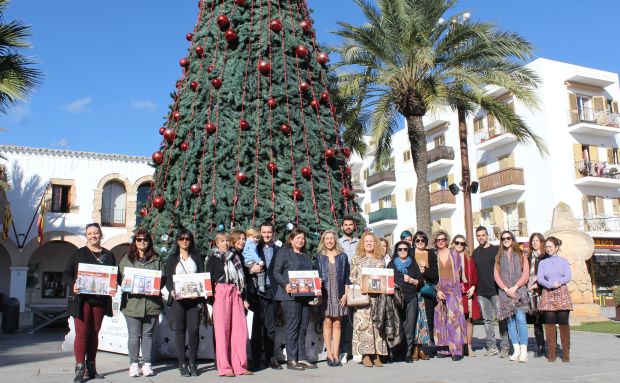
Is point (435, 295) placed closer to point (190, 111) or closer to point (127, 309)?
point (127, 309)

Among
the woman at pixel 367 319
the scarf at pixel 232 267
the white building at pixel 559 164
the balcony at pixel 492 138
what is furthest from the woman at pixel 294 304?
the balcony at pixel 492 138

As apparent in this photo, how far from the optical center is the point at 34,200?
81.7 feet

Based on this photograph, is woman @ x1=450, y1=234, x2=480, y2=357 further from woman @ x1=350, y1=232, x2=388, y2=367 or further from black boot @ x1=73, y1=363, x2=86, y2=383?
black boot @ x1=73, y1=363, x2=86, y2=383

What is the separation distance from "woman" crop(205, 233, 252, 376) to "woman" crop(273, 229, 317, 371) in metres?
0.53

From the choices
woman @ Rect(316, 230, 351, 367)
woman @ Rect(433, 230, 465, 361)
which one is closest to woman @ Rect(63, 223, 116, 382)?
woman @ Rect(316, 230, 351, 367)

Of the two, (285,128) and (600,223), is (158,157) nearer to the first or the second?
(285,128)

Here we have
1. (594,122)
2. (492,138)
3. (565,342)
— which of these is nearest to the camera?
(565,342)

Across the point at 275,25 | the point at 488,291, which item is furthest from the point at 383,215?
the point at 488,291

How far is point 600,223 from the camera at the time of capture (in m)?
30.0

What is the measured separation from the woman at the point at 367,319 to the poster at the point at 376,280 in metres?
0.12

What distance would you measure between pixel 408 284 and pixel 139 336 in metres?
3.60

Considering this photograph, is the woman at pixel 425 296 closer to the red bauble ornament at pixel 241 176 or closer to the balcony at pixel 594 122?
the red bauble ornament at pixel 241 176

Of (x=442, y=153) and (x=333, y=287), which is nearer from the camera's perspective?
(x=333, y=287)

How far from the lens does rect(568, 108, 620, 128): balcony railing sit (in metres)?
30.5
